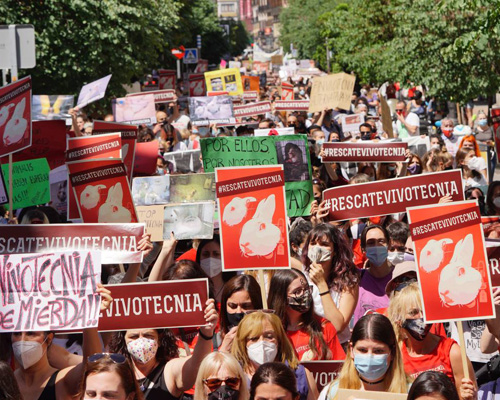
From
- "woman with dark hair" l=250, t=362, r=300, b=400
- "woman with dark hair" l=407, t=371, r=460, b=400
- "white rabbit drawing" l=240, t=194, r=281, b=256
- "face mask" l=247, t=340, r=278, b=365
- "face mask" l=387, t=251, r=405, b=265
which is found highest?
"white rabbit drawing" l=240, t=194, r=281, b=256

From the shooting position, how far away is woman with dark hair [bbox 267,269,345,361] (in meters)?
5.96

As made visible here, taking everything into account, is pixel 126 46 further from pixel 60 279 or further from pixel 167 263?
pixel 60 279

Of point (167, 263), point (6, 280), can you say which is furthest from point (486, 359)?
point (6, 280)

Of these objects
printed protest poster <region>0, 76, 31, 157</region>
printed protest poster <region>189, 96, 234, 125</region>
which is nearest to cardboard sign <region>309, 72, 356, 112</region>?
printed protest poster <region>189, 96, 234, 125</region>

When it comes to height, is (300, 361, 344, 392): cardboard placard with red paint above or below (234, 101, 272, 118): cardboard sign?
below

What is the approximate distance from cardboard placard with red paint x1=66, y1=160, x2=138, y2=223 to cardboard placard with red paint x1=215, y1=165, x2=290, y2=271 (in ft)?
2.99

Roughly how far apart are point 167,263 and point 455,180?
1.97m

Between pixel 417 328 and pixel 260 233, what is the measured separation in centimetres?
148

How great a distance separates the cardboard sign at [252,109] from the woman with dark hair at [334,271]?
12.7 meters

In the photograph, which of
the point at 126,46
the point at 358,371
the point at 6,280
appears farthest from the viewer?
the point at 126,46

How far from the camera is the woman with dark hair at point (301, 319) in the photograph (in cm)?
596

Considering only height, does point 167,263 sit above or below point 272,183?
below

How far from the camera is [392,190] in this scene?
7262mm

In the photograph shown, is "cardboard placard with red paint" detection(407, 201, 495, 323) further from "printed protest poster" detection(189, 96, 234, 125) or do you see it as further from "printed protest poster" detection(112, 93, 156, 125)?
"printed protest poster" detection(189, 96, 234, 125)
